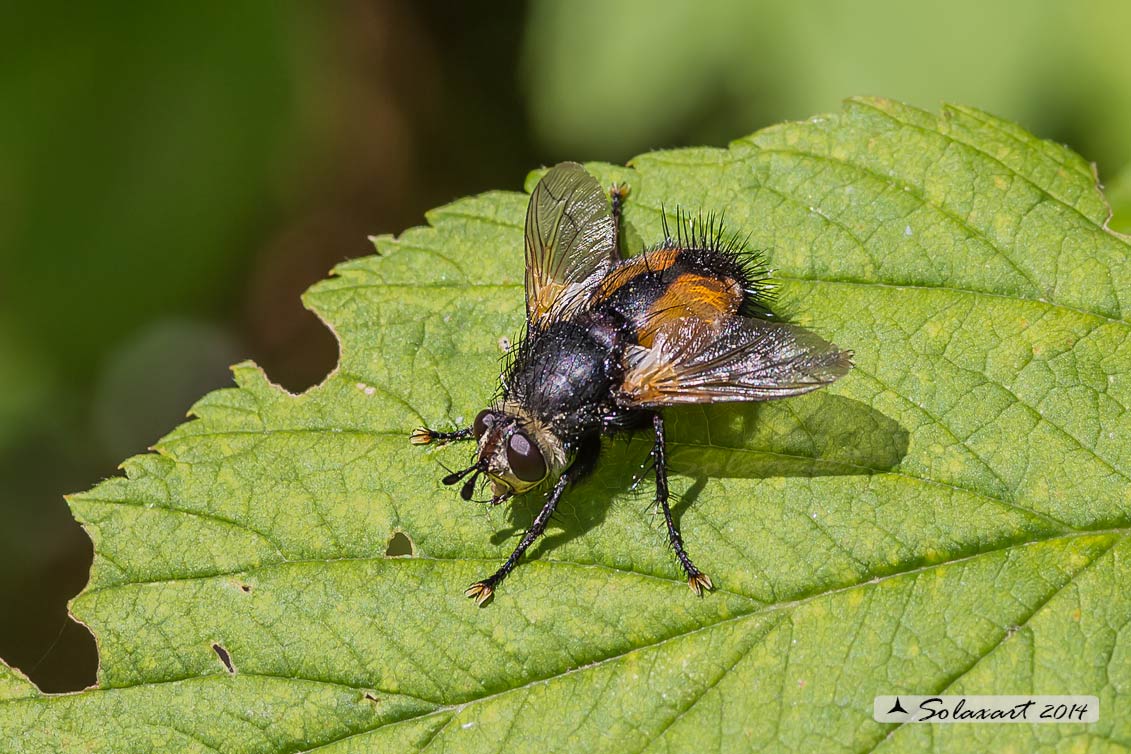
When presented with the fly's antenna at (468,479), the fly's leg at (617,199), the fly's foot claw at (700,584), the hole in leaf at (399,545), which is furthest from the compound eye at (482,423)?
the fly's leg at (617,199)

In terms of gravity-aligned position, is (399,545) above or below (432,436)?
below

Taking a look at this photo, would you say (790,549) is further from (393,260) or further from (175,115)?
(175,115)

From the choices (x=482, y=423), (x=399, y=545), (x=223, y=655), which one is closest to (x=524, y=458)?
(x=482, y=423)

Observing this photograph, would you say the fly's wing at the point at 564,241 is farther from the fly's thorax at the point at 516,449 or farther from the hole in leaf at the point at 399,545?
the hole in leaf at the point at 399,545

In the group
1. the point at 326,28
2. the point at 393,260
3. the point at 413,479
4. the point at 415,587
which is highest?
the point at 326,28

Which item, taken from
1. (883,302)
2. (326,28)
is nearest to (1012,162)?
(883,302)

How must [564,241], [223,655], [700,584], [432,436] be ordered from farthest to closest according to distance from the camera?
[564,241] < [432,436] < [223,655] < [700,584]

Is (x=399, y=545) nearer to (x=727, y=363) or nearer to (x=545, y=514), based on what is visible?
(x=545, y=514)
